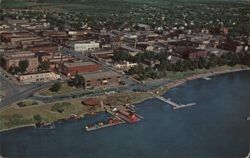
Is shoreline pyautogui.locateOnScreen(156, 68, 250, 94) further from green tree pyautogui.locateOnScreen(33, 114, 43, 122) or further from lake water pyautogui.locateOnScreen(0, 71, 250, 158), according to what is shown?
green tree pyautogui.locateOnScreen(33, 114, 43, 122)

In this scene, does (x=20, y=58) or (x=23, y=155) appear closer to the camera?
(x=23, y=155)

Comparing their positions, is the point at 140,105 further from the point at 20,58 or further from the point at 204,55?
the point at 204,55

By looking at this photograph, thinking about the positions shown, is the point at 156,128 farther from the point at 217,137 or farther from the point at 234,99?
the point at 234,99

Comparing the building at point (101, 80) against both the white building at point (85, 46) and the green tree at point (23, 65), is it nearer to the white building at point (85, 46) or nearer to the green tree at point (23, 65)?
the green tree at point (23, 65)

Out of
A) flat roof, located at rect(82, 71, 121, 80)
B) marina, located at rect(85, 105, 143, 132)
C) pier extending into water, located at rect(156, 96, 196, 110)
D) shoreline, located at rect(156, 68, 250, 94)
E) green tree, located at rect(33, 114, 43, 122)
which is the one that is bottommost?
shoreline, located at rect(156, 68, 250, 94)

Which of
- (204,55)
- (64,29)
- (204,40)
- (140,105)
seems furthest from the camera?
(64,29)

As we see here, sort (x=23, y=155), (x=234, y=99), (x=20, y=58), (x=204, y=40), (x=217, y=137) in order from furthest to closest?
(x=204, y=40)
(x=20, y=58)
(x=234, y=99)
(x=217, y=137)
(x=23, y=155)

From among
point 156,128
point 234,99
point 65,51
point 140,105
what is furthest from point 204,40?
point 156,128

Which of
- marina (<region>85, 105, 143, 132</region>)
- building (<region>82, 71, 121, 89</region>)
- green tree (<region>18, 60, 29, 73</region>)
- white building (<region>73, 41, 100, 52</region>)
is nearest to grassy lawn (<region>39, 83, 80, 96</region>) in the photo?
building (<region>82, 71, 121, 89</region>)
